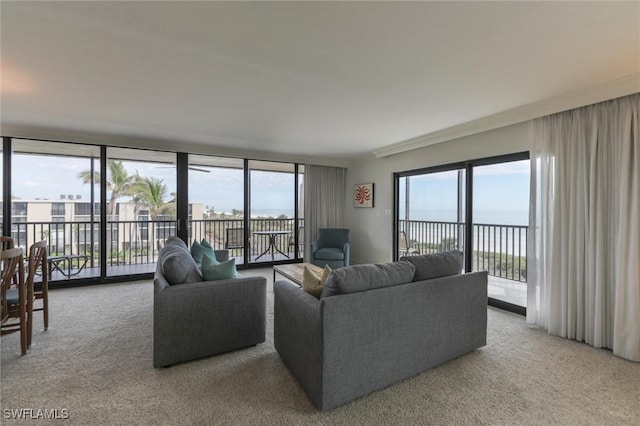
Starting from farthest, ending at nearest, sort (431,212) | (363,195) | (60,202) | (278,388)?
(363,195) → (431,212) → (60,202) → (278,388)

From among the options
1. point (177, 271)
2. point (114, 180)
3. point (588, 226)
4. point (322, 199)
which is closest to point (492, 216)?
point (588, 226)

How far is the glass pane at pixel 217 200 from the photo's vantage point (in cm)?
526

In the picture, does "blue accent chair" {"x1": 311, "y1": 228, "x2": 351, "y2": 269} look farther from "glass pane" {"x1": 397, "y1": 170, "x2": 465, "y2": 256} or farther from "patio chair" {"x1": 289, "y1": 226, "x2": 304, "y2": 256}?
"glass pane" {"x1": 397, "y1": 170, "x2": 465, "y2": 256}

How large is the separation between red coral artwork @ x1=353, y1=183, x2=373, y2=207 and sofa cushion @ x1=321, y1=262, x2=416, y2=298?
3883mm

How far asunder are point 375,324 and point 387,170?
13.4 ft

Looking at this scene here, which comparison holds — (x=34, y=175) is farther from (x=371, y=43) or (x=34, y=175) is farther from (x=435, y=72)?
(x=435, y=72)

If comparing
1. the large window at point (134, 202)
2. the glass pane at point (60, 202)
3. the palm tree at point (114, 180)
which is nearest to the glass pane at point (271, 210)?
the large window at point (134, 202)

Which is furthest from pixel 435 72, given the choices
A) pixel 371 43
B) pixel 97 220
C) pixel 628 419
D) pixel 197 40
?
pixel 97 220

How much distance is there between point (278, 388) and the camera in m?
1.90

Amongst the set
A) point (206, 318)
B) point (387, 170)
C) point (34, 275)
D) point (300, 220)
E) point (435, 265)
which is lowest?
point (206, 318)

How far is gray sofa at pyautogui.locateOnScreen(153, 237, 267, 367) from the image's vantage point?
2.11 metres

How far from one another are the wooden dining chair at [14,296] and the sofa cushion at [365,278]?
233 cm

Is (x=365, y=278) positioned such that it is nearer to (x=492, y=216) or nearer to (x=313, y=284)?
(x=313, y=284)

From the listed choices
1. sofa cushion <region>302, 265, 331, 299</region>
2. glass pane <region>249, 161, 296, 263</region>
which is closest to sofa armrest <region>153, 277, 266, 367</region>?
sofa cushion <region>302, 265, 331, 299</region>
